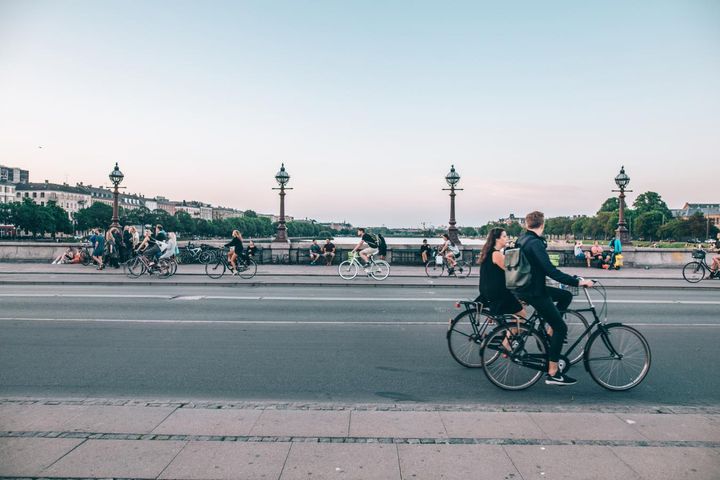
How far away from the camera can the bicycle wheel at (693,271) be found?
19047 mm

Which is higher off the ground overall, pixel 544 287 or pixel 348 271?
pixel 544 287

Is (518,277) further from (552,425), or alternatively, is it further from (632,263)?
(632,263)

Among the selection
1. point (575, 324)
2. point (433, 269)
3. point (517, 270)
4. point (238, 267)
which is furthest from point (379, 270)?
point (517, 270)

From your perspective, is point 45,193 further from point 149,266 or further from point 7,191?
point 149,266

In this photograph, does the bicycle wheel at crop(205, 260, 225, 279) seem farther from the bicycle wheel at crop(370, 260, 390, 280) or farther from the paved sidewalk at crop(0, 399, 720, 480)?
the paved sidewalk at crop(0, 399, 720, 480)

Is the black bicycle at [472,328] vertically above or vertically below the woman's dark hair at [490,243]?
below

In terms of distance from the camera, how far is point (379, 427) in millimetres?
4312

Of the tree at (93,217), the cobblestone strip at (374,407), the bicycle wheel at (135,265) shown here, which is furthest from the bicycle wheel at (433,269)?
the tree at (93,217)

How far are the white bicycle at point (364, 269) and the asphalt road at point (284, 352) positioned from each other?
581cm

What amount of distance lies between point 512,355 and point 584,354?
767 mm

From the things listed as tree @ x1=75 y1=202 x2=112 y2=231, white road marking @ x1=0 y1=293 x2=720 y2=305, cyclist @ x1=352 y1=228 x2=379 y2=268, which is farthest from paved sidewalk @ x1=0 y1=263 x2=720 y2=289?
tree @ x1=75 y1=202 x2=112 y2=231

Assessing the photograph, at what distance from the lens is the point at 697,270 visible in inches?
755

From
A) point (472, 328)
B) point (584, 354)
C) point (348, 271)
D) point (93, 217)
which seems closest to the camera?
point (584, 354)

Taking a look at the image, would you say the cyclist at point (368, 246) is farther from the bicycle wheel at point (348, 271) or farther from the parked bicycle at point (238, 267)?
the parked bicycle at point (238, 267)
